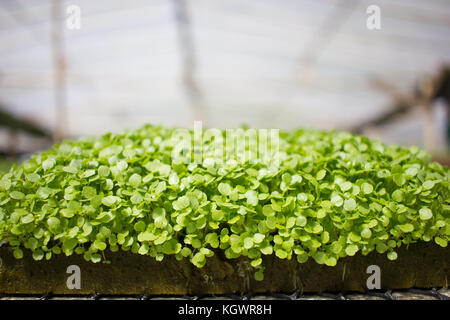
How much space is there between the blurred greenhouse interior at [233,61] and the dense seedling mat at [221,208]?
9.52 feet

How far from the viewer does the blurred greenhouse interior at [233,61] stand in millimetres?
5508

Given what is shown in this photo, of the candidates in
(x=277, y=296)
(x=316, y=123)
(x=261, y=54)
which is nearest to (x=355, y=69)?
(x=261, y=54)

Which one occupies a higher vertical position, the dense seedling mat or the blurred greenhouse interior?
the blurred greenhouse interior

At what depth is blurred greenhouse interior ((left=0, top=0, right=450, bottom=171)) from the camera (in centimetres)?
551

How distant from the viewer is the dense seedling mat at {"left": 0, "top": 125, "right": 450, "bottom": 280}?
1224 millimetres

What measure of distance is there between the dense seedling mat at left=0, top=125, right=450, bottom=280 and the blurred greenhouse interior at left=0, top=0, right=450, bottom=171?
290 cm

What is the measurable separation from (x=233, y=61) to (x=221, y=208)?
7329 millimetres

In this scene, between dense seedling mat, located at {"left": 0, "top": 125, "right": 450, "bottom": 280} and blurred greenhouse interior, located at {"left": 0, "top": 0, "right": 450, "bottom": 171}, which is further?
blurred greenhouse interior, located at {"left": 0, "top": 0, "right": 450, "bottom": 171}

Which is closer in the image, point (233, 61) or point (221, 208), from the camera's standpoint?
point (221, 208)

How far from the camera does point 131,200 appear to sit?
1.25 meters

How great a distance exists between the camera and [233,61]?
8070mm

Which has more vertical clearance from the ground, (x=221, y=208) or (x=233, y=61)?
(x=233, y=61)

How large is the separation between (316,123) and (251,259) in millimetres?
11104
